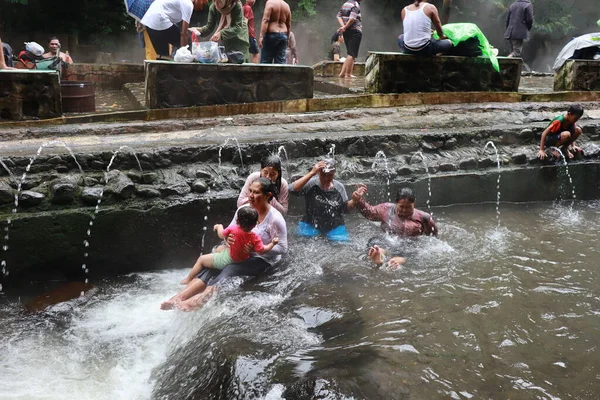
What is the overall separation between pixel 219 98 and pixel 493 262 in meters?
3.77

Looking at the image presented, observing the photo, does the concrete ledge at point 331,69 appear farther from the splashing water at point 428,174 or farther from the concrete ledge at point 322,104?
the splashing water at point 428,174

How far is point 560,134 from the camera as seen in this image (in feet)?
20.6

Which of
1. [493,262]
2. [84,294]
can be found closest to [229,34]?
[84,294]

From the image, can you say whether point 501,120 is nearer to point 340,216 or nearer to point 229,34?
point 340,216

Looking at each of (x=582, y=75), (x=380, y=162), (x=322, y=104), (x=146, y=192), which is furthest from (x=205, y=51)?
(x=582, y=75)

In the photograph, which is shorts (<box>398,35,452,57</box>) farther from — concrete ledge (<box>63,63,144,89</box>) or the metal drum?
concrete ledge (<box>63,63,144,89</box>)

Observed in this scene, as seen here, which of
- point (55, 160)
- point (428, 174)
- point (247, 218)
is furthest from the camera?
point (428, 174)

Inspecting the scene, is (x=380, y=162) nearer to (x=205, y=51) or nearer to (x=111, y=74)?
(x=205, y=51)

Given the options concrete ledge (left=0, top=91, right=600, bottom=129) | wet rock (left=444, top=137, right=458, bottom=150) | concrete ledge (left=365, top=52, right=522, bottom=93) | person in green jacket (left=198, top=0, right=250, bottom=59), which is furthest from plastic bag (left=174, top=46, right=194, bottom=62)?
wet rock (left=444, top=137, right=458, bottom=150)

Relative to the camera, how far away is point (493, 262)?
4633mm

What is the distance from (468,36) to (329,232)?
161 inches

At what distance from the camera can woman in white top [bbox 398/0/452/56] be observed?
7180 millimetres

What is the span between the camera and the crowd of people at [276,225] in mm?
4207

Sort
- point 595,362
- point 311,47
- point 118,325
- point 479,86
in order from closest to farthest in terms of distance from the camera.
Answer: point 595,362 < point 118,325 < point 479,86 < point 311,47
